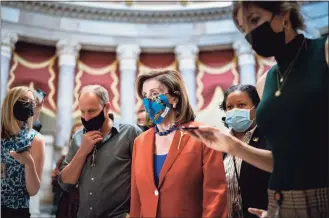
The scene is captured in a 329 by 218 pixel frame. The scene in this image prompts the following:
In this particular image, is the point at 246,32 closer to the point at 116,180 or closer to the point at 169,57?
the point at 116,180

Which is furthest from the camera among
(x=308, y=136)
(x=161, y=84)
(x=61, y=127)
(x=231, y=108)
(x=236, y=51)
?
(x=236, y=51)

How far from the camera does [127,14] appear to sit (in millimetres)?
14789

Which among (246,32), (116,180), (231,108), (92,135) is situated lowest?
(116,180)

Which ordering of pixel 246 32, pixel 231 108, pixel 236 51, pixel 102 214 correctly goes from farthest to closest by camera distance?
pixel 236 51 → pixel 231 108 → pixel 102 214 → pixel 246 32

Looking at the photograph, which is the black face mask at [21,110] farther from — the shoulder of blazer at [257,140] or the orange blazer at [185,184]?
the shoulder of blazer at [257,140]

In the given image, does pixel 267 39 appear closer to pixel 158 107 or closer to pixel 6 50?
pixel 158 107

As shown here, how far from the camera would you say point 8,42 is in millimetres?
13297

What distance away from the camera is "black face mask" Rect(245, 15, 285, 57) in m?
1.71

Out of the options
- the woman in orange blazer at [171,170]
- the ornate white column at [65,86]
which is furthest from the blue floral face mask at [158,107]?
the ornate white column at [65,86]

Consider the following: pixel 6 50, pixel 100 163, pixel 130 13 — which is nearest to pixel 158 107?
pixel 100 163

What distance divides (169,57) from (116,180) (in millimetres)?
12764

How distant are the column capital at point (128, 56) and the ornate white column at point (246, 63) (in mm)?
4014

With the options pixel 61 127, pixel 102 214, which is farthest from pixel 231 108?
pixel 61 127

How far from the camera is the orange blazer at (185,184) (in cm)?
218
